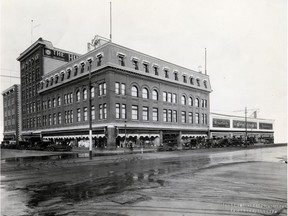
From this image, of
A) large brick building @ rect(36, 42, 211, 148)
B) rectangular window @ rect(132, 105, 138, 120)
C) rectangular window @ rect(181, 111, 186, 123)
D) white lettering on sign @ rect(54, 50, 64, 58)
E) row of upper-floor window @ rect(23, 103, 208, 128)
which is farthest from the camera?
white lettering on sign @ rect(54, 50, 64, 58)

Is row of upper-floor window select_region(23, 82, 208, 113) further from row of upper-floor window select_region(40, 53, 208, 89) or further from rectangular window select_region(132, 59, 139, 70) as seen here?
row of upper-floor window select_region(40, 53, 208, 89)

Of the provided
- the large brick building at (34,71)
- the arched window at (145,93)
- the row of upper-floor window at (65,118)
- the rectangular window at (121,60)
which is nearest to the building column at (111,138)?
the row of upper-floor window at (65,118)

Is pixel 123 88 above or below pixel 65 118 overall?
above

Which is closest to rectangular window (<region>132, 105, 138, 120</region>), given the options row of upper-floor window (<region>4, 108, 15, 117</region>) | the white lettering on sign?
the white lettering on sign

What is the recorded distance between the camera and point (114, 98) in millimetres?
32750

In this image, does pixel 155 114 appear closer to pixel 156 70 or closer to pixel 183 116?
pixel 156 70

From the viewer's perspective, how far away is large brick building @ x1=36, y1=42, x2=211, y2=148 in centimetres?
3303

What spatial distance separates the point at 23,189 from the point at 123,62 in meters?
26.5

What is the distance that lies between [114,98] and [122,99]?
1433 mm

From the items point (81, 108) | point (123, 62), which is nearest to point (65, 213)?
point (123, 62)

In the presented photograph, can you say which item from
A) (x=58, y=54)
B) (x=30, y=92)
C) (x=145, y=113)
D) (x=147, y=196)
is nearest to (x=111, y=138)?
(x=145, y=113)

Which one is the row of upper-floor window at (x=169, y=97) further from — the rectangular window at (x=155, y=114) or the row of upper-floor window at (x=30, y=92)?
the row of upper-floor window at (x=30, y=92)

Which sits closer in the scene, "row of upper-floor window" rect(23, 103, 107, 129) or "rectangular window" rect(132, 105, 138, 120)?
"row of upper-floor window" rect(23, 103, 107, 129)

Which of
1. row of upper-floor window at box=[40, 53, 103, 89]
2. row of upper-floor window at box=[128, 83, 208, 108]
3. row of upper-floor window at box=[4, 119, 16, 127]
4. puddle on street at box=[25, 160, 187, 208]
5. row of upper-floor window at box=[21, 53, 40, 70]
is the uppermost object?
row of upper-floor window at box=[21, 53, 40, 70]
